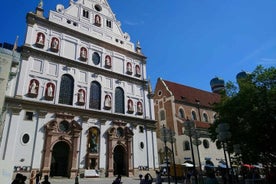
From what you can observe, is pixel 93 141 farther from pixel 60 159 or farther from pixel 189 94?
pixel 189 94

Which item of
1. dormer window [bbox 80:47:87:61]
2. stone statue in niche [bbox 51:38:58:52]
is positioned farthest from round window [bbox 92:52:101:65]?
stone statue in niche [bbox 51:38:58:52]

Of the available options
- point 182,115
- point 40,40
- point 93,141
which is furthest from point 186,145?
point 40,40

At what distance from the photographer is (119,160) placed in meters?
27.2

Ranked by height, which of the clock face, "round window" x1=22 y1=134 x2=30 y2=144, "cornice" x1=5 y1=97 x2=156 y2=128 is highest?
"cornice" x1=5 y1=97 x2=156 y2=128

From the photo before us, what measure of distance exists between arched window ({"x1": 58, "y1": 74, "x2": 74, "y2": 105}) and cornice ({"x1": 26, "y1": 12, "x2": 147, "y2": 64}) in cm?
632

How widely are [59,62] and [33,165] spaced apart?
39.7 ft

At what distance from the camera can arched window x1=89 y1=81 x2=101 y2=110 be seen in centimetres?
2720

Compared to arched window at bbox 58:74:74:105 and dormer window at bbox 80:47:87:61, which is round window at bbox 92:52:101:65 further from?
arched window at bbox 58:74:74:105

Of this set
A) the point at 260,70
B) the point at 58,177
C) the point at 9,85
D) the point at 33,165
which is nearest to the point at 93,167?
the point at 58,177

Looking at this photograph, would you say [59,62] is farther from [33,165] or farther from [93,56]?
[33,165]

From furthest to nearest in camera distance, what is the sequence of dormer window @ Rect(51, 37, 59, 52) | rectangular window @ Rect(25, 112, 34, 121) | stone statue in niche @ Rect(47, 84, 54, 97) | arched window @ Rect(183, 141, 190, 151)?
arched window @ Rect(183, 141, 190, 151) < dormer window @ Rect(51, 37, 59, 52) < stone statue in niche @ Rect(47, 84, 54, 97) < rectangular window @ Rect(25, 112, 34, 121)

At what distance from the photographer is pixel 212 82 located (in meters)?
64.6

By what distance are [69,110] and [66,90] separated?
273cm

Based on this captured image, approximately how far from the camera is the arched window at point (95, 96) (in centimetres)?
2720
